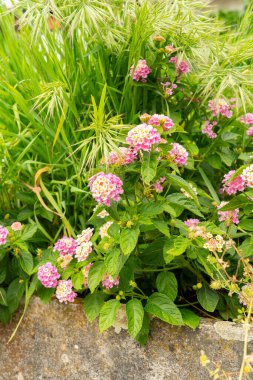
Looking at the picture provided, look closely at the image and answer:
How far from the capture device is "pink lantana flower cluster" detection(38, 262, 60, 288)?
1490mm

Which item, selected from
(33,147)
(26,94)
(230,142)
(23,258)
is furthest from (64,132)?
(230,142)

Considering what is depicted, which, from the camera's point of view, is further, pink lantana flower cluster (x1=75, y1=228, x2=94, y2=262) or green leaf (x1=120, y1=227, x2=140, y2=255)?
pink lantana flower cluster (x1=75, y1=228, x2=94, y2=262)

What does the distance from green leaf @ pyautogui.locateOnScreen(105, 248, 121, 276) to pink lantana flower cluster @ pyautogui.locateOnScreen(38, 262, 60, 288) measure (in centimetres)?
23

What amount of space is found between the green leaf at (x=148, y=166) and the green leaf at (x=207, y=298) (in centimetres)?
40

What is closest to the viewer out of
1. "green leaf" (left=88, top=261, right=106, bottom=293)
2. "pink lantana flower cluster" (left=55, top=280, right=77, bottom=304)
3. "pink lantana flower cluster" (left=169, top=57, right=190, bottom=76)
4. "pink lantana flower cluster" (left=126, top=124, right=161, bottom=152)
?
"pink lantana flower cluster" (left=126, top=124, right=161, bottom=152)

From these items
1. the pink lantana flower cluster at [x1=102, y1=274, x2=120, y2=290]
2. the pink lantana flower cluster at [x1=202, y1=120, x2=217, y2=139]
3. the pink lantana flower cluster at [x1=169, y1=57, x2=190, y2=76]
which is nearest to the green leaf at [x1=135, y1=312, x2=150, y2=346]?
the pink lantana flower cluster at [x1=102, y1=274, x2=120, y2=290]

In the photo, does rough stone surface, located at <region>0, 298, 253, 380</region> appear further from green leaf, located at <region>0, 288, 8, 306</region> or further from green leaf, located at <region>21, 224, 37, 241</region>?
green leaf, located at <region>21, 224, 37, 241</region>

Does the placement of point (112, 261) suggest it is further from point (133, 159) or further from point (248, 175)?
point (248, 175)

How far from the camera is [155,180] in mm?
1377

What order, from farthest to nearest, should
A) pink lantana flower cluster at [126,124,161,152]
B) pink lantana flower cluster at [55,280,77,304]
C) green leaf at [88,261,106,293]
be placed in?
pink lantana flower cluster at [55,280,77,304]
green leaf at [88,261,106,293]
pink lantana flower cluster at [126,124,161,152]

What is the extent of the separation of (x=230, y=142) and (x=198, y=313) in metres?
0.62

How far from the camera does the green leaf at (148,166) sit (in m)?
1.26

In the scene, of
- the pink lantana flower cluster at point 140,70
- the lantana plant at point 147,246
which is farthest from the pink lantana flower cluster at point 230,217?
the pink lantana flower cluster at point 140,70

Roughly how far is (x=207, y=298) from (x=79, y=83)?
89 centimetres
